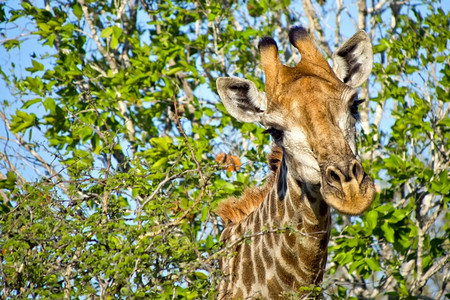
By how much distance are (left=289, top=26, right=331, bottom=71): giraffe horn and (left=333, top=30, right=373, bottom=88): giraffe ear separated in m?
0.19

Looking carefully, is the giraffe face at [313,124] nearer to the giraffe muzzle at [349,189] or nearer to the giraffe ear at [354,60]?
the giraffe muzzle at [349,189]

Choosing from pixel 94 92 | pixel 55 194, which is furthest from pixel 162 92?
pixel 55 194

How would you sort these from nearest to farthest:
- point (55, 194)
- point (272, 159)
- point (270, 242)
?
point (55, 194) → point (270, 242) → point (272, 159)

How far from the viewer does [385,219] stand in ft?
19.7

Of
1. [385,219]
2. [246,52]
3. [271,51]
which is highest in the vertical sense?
[246,52]

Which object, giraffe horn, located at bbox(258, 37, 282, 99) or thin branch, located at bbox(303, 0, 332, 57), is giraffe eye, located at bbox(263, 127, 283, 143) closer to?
giraffe horn, located at bbox(258, 37, 282, 99)

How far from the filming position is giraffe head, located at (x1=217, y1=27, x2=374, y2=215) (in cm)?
369

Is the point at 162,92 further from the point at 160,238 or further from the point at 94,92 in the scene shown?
the point at 160,238

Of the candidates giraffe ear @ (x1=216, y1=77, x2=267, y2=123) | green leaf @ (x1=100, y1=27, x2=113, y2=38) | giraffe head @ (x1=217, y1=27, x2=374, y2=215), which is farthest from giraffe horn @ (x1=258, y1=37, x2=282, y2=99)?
green leaf @ (x1=100, y1=27, x2=113, y2=38)

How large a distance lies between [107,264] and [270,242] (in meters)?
1.65

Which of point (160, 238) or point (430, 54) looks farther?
point (430, 54)

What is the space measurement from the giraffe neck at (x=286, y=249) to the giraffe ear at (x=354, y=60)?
3.43ft

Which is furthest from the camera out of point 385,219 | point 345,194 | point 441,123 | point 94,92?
point 94,92

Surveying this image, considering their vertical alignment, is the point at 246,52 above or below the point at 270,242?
above
